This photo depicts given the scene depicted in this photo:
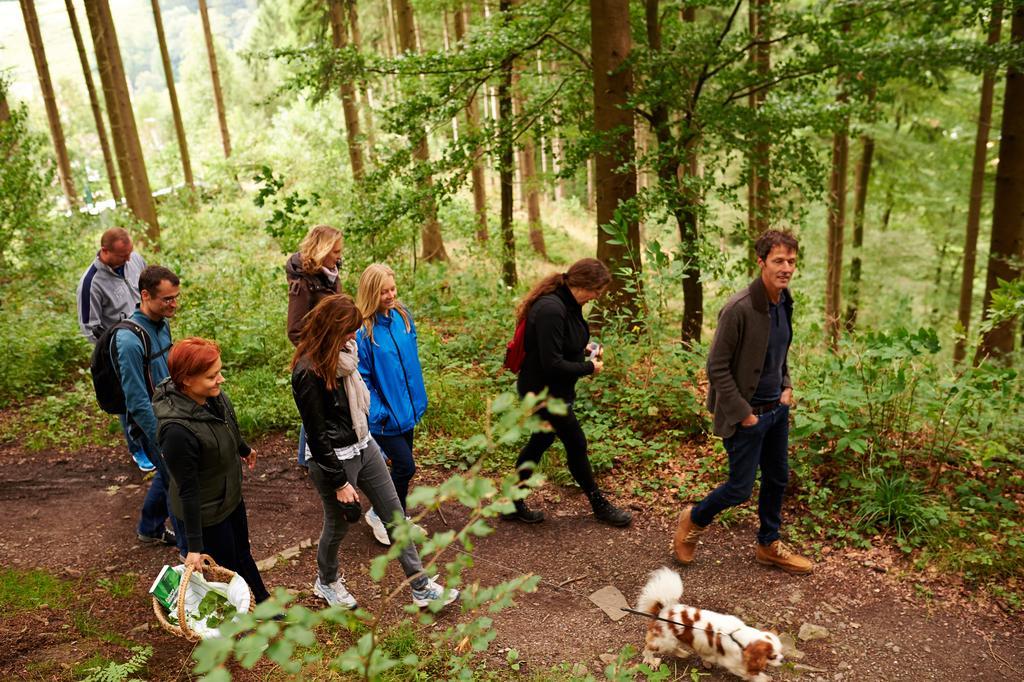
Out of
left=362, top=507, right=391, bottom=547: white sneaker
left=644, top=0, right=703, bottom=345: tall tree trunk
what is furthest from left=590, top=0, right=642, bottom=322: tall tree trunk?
left=362, top=507, right=391, bottom=547: white sneaker

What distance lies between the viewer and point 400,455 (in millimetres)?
4512

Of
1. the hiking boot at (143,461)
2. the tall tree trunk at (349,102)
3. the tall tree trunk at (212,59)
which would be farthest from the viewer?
the tall tree trunk at (212,59)

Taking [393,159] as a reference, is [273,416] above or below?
below


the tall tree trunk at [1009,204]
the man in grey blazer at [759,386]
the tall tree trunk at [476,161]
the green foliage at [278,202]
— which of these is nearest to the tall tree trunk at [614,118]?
the tall tree trunk at [476,161]

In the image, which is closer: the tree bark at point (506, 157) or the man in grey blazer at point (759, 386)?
the man in grey blazer at point (759, 386)

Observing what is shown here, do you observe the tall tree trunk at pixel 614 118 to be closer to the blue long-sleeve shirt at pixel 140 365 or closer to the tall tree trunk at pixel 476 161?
the tall tree trunk at pixel 476 161

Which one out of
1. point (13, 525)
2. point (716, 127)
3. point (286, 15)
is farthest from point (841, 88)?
point (286, 15)

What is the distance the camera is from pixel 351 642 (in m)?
3.89

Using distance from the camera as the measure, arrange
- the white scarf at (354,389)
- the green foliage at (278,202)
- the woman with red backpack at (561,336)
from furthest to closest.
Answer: the green foliage at (278,202) < the woman with red backpack at (561,336) < the white scarf at (354,389)

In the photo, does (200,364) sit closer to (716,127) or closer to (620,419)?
(620,419)

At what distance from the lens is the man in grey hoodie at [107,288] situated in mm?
5195

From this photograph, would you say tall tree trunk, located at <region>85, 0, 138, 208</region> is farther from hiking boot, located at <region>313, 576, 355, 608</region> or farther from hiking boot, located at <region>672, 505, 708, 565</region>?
hiking boot, located at <region>672, 505, 708, 565</region>

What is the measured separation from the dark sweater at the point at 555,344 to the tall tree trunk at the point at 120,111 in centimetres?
1126

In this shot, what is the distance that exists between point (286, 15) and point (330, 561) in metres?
21.4
